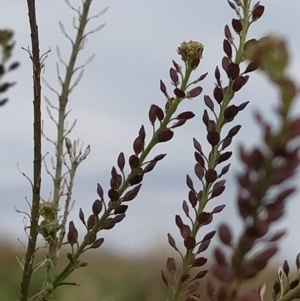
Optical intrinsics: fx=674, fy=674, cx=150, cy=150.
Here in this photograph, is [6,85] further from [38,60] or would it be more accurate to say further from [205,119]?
[205,119]

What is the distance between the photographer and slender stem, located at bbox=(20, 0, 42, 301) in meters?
1.13

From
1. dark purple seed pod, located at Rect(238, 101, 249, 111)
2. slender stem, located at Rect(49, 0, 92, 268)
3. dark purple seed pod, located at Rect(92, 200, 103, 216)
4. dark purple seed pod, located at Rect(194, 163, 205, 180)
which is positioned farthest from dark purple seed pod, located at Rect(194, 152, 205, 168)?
slender stem, located at Rect(49, 0, 92, 268)

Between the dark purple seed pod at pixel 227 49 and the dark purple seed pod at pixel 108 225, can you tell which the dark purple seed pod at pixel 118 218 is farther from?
the dark purple seed pod at pixel 227 49

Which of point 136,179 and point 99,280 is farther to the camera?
point 99,280

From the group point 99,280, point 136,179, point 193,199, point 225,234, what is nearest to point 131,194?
point 136,179

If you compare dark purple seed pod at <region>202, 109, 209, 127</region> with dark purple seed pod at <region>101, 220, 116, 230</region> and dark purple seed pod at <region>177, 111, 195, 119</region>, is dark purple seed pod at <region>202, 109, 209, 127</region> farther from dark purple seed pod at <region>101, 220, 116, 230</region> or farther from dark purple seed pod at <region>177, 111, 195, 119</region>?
dark purple seed pod at <region>101, 220, 116, 230</region>

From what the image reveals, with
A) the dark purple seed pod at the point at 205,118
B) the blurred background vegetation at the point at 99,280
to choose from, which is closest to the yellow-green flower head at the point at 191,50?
the dark purple seed pod at the point at 205,118

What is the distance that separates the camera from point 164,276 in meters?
1.16

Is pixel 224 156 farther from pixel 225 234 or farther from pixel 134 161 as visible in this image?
pixel 225 234

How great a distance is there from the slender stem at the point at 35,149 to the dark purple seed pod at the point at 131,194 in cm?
17

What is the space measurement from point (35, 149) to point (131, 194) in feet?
0.67

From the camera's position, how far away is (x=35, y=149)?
1.13 m

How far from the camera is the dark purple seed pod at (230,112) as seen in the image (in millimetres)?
1135

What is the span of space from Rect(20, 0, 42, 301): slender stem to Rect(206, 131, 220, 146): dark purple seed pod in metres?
0.29
